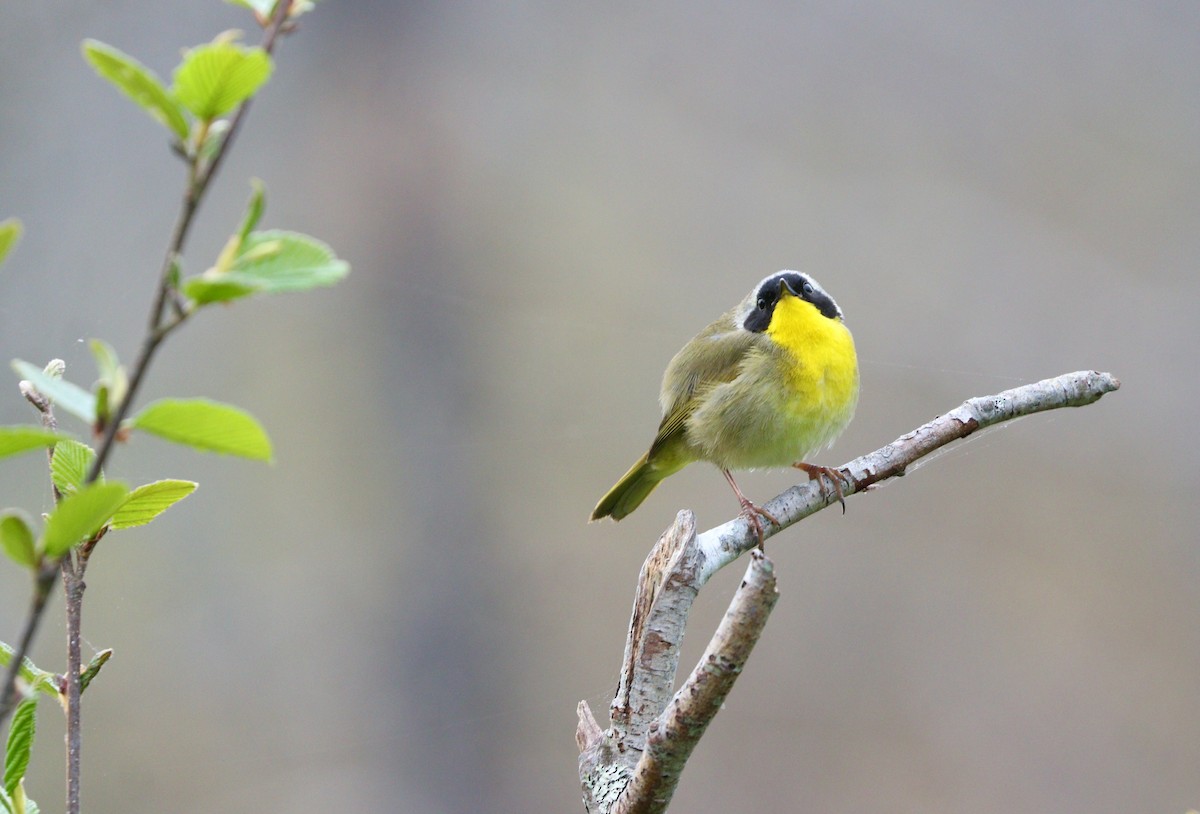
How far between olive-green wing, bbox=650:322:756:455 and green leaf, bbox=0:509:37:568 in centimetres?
159

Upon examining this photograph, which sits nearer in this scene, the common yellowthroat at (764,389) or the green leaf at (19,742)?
the green leaf at (19,742)

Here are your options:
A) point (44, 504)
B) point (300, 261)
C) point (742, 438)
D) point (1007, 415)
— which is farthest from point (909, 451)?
point (44, 504)

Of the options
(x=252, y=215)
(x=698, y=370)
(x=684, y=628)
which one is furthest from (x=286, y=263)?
(x=698, y=370)

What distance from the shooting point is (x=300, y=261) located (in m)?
0.40

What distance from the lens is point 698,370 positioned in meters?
1.99

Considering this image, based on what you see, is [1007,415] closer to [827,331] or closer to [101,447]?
[827,331]

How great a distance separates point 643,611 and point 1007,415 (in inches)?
18.1

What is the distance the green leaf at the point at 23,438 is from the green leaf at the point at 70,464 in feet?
0.53

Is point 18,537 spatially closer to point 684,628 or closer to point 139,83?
point 139,83

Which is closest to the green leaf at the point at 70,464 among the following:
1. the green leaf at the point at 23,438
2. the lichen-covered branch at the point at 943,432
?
the green leaf at the point at 23,438

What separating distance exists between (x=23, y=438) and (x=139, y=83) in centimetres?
14

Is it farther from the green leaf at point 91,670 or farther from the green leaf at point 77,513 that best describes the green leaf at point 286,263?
the green leaf at point 91,670

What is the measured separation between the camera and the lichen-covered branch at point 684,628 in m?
0.71

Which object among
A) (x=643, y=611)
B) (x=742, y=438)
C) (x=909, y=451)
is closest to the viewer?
(x=643, y=611)
